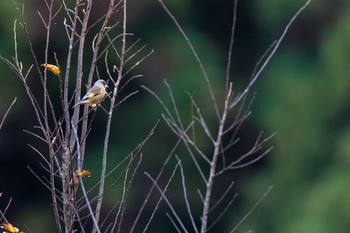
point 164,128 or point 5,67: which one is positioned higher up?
point 5,67

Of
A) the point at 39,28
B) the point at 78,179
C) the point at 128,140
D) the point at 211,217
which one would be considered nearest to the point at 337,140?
the point at 211,217

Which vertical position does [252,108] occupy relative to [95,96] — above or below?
below

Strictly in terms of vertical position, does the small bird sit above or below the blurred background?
above

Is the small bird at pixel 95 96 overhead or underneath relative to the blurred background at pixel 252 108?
overhead

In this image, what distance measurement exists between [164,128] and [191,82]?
0.32 m

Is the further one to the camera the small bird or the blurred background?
the blurred background

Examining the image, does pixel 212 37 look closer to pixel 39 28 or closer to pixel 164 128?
pixel 164 128

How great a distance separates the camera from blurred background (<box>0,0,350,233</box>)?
18.7ft

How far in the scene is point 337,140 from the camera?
573cm

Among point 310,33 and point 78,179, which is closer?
point 78,179

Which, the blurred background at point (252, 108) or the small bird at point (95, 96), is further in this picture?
the blurred background at point (252, 108)

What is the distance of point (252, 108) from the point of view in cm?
616

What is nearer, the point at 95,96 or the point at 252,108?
the point at 95,96

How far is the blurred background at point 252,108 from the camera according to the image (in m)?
5.69
